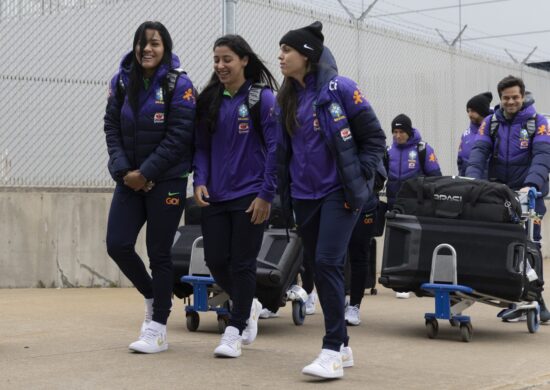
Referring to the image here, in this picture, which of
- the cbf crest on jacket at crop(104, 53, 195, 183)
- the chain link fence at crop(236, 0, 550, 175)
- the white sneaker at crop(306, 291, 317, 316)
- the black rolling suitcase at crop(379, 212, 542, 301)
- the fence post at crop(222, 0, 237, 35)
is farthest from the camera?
the chain link fence at crop(236, 0, 550, 175)

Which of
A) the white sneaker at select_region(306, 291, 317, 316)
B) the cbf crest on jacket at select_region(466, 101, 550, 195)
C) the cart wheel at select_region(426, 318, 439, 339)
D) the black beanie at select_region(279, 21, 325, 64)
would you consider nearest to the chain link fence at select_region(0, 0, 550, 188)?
the white sneaker at select_region(306, 291, 317, 316)

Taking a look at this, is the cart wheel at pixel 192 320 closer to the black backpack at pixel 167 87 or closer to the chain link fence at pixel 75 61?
the black backpack at pixel 167 87

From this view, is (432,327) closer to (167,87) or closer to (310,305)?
(310,305)

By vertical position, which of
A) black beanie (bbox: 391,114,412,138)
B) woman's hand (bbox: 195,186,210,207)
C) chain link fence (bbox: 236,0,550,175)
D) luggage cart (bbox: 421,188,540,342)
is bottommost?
luggage cart (bbox: 421,188,540,342)

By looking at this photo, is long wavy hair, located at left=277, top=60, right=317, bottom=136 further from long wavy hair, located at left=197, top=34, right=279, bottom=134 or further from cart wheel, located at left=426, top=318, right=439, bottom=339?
cart wheel, located at left=426, top=318, right=439, bottom=339

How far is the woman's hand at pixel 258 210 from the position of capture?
6.81m

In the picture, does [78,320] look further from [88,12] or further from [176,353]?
[88,12]

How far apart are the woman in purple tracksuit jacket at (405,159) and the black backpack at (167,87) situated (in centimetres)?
421

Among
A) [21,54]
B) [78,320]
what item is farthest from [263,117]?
[21,54]

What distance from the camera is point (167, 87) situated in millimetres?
6922

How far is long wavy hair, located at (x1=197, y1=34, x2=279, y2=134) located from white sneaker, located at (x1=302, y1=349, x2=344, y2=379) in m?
1.63

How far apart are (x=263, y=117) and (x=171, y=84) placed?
57cm

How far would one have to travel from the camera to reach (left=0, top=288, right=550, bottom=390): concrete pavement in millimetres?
6078

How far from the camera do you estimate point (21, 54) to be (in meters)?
11.2
